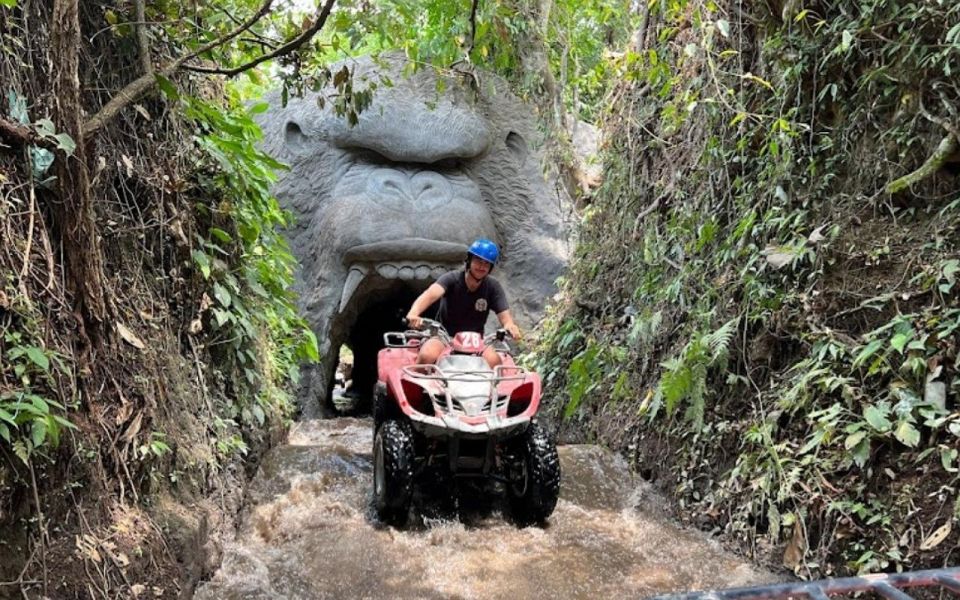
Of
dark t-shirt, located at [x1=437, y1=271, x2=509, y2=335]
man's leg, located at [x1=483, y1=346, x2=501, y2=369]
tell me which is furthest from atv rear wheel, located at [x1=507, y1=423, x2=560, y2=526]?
dark t-shirt, located at [x1=437, y1=271, x2=509, y2=335]

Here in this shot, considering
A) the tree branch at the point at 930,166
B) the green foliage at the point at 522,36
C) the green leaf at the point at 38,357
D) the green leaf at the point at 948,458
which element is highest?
the green foliage at the point at 522,36

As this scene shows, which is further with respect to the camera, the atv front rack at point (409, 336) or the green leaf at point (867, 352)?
the atv front rack at point (409, 336)

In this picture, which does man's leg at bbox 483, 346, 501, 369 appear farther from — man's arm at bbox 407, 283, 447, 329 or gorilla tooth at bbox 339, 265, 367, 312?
gorilla tooth at bbox 339, 265, 367, 312

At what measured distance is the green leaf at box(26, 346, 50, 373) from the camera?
2.32m

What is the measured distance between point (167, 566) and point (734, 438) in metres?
3.07

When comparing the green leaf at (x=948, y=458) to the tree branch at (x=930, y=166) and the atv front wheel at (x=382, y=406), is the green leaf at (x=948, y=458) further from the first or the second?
the atv front wheel at (x=382, y=406)

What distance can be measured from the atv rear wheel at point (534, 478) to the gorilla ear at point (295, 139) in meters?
7.34

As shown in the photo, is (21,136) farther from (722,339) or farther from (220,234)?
(722,339)

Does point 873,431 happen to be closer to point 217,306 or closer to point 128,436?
point 128,436

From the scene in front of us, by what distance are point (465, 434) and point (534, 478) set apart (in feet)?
1.80

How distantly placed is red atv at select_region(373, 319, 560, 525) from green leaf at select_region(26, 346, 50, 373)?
81.2 inches

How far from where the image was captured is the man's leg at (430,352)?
465 cm

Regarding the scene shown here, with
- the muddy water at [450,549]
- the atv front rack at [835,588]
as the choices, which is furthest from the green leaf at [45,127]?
the atv front rack at [835,588]

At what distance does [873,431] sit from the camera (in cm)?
337
